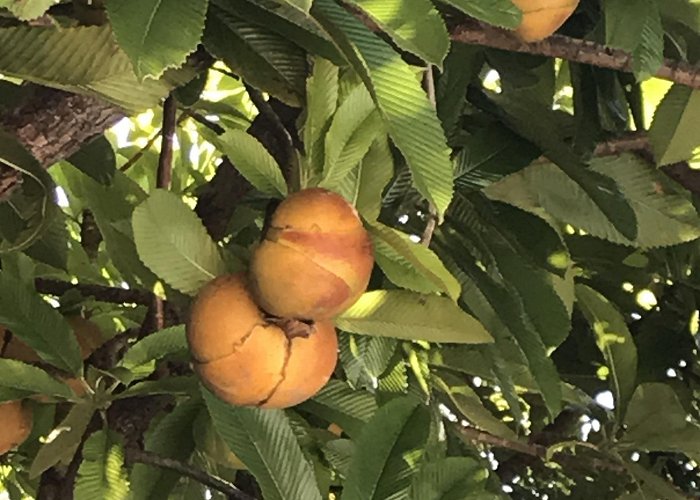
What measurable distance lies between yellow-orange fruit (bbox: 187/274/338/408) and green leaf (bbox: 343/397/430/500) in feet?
0.40

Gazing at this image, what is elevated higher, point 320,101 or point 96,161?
point 320,101

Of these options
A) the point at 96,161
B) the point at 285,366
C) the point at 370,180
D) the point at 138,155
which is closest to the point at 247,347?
the point at 285,366

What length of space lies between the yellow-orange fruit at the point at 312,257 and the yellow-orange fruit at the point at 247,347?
0.02 meters

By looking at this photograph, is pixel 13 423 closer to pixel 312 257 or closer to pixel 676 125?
pixel 312 257

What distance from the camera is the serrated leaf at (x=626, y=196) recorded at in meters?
0.85

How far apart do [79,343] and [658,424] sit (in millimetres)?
597

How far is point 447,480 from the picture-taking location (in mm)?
732

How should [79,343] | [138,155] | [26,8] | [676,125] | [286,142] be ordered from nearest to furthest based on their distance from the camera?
[26,8] → [286,142] → [676,125] → [79,343] → [138,155]

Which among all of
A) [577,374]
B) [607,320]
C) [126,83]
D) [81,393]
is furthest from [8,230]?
[577,374]

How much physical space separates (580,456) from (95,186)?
2.04 feet

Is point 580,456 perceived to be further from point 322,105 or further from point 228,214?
point 322,105

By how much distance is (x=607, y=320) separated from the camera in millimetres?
1037

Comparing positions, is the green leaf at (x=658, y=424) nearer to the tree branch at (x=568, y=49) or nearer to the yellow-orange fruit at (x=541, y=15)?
the tree branch at (x=568, y=49)

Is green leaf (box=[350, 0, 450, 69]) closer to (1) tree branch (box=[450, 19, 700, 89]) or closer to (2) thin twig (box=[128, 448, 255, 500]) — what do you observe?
(1) tree branch (box=[450, 19, 700, 89])
